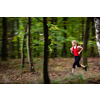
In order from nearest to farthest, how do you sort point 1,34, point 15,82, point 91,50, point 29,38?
point 15,82
point 29,38
point 1,34
point 91,50

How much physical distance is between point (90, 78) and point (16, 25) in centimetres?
908

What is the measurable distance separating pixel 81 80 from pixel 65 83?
86 cm

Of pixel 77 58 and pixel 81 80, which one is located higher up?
pixel 77 58

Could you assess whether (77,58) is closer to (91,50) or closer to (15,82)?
(15,82)

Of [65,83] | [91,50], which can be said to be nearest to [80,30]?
[91,50]

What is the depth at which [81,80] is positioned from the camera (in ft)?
13.9

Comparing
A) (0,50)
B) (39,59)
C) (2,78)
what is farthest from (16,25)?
(2,78)

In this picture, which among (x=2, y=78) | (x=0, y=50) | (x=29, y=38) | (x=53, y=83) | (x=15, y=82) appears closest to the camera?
(x=53, y=83)

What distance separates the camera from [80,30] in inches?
293


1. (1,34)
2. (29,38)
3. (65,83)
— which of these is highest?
(1,34)

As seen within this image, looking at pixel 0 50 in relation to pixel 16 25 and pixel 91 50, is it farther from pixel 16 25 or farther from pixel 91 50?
pixel 91 50

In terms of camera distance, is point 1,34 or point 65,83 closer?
point 65,83

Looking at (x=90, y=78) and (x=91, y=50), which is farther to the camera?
(x=91, y=50)

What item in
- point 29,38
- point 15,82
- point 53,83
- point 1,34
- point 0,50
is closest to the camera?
point 53,83
